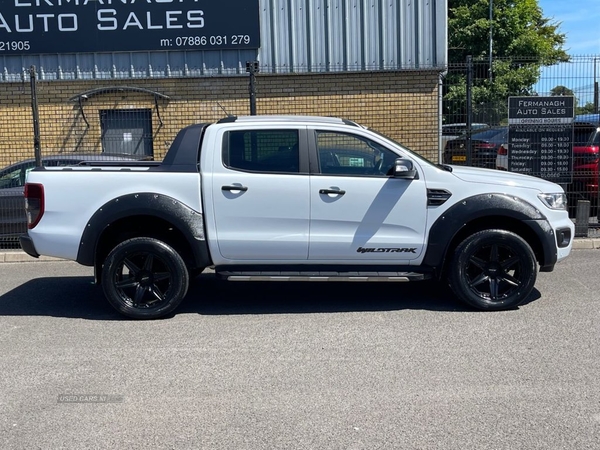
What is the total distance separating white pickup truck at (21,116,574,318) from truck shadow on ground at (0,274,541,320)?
0.48 metres

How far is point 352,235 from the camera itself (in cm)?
682

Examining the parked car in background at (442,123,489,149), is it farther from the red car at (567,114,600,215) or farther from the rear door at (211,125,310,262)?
the rear door at (211,125,310,262)

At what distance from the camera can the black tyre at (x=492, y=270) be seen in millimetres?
6848

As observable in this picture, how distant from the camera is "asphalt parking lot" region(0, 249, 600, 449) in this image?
4.28 m

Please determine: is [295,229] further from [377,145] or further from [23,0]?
[23,0]

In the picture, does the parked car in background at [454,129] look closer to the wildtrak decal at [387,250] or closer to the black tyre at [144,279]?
the wildtrak decal at [387,250]

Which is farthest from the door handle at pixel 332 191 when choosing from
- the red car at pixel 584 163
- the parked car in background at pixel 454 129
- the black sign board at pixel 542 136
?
the red car at pixel 584 163

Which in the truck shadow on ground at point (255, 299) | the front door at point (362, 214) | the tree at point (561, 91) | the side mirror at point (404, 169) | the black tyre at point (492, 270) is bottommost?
the truck shadow on ground at point (255, 299)

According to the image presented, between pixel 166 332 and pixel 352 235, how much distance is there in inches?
76.8

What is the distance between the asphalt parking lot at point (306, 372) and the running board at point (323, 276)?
15.4 inches

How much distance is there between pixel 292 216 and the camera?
6781 millimetres

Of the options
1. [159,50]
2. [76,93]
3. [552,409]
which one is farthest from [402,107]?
[552,409]

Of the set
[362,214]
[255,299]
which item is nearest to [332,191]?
[362,214]

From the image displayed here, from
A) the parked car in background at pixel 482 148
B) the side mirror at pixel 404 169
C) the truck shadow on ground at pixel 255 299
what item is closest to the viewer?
the side mirror at pixel 404 169
